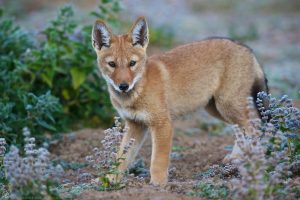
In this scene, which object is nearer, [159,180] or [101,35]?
[159,180]

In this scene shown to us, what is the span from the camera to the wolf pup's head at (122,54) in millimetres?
7117

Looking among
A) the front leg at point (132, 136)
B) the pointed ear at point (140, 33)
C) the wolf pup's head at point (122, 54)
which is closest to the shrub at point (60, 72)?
the front leg at point (132, 136)

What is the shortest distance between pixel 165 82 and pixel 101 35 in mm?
942

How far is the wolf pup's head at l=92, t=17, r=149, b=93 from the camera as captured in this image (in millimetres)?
7117

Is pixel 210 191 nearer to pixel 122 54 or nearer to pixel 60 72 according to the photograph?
pixel 122 54

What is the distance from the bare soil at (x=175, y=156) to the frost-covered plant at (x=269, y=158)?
791 millimetres

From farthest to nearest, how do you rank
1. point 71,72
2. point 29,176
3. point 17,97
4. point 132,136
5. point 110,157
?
point 71,72 → point 17,97 → point 132,136 → point 110,157 → point 29,176

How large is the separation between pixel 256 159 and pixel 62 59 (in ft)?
17.7

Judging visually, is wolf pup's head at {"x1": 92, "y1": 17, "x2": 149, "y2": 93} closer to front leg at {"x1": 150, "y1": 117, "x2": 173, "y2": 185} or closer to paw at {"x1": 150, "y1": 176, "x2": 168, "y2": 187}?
front leg at {"x1": 150, "y1": 117, "x2": 173, "y2": 185}

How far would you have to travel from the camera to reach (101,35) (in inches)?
295

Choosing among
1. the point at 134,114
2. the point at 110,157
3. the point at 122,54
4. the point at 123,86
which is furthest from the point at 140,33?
the point at 110,157

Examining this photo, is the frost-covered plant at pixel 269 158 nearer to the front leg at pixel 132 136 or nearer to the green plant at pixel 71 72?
the front leg at pixel 132 136

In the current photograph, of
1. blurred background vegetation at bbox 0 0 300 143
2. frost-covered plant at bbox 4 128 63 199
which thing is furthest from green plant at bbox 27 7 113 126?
frost-covered plant at bbox 4 128 63 199

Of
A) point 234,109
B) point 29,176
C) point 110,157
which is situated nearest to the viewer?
point 29,176
